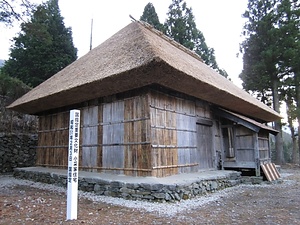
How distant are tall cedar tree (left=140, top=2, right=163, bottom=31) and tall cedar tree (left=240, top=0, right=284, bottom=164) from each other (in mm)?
7249

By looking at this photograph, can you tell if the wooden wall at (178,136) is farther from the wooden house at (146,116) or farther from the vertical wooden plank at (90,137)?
the vertical wooden plank at (90,137)

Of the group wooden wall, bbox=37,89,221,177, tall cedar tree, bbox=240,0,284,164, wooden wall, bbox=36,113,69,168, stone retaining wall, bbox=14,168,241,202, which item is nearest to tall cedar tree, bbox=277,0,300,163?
tall cedar tree, bbox=240,0,284,164

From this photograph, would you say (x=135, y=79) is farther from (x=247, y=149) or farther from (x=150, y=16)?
(x=150, y=16)

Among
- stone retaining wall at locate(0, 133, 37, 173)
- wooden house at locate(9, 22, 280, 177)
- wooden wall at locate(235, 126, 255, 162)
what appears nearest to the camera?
wooden house at locate(9, 22, 280, 177)

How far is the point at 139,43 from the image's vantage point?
723 centimetres

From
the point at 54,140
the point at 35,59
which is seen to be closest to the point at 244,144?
the point at 54,140

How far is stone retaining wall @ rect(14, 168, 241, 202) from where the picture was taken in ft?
17.7

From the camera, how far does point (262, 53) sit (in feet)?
53.5

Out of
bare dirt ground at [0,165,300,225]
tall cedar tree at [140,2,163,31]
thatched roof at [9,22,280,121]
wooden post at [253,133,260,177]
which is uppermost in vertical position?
tall cedar tree at [140,2,163,31]

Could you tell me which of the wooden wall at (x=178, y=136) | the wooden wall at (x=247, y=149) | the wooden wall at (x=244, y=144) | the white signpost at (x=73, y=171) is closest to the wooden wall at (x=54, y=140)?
the wooden wall at (x=178, y=136)

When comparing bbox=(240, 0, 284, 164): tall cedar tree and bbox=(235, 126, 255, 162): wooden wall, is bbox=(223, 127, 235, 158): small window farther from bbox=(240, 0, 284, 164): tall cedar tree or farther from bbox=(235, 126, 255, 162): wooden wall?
bbox=(240, 0, 284, 164): tall cedar tree

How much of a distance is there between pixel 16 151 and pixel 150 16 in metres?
15.3

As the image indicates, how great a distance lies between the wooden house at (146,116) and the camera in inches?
265

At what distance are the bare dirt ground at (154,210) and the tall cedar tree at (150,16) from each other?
17417 mm
